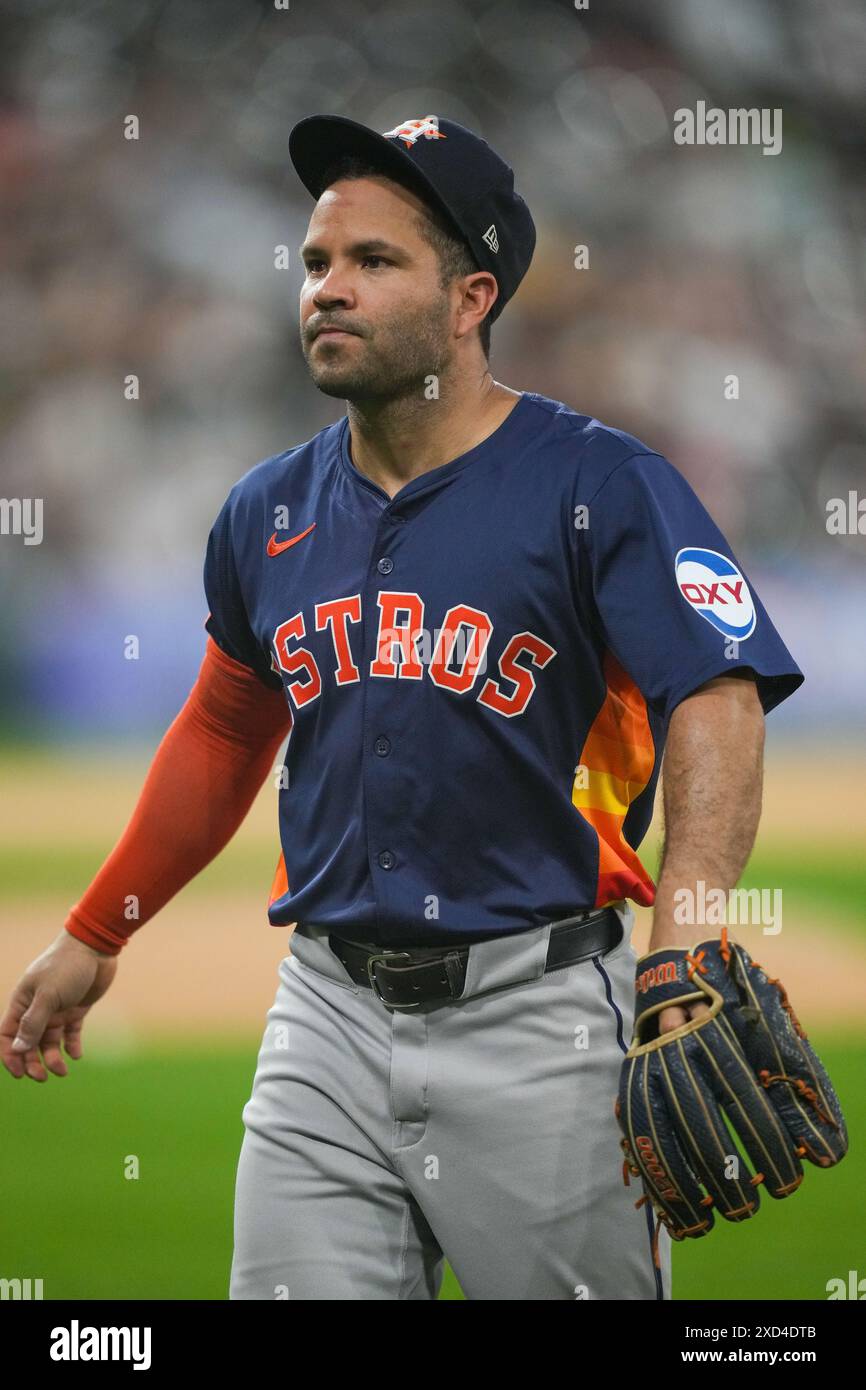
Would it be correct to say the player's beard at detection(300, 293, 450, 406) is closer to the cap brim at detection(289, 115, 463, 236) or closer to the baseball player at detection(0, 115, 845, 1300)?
the baseball player at detection(0, 115, 845, 1300)

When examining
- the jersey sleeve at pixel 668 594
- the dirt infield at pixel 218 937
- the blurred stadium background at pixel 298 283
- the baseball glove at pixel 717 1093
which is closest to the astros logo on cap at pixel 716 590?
the jersey sleeve at pixel 668 594

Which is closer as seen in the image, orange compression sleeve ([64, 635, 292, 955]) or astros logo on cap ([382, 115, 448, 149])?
astros logo on cap ([382, 115, 448, 149])

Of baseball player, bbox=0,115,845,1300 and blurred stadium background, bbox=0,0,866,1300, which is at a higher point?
blurred stadium background, bbox=0,0,866,1300

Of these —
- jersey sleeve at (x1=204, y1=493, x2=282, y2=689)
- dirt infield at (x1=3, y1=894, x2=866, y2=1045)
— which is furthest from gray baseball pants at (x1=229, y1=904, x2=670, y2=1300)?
dirt infield at (x1=3, y1=894, x2=866, y2=1045)

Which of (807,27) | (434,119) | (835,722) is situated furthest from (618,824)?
(807,27)

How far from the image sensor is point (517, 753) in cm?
194

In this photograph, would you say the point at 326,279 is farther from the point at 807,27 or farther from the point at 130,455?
the point at 807,27

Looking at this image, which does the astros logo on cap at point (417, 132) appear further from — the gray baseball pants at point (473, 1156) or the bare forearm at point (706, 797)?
the gray baseball pants at point (473, 1156)

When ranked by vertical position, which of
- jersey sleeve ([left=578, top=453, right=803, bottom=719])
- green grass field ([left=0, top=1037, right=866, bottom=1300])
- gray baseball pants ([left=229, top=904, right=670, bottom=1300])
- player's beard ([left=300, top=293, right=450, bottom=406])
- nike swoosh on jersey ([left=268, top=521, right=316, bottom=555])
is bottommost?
green grass field ([left=0, top=1037, right=866, bottom=1300])

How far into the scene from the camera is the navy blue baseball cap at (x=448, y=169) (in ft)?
6.68

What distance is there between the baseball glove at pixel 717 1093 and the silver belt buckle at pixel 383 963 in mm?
330

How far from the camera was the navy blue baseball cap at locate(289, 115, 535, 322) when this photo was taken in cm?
204

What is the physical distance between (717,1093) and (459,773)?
1.62 ft

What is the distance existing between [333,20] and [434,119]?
35.8ft
